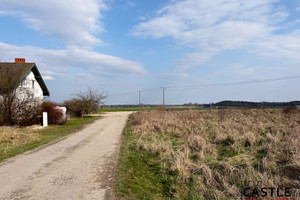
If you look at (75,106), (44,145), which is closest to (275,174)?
(44,145)

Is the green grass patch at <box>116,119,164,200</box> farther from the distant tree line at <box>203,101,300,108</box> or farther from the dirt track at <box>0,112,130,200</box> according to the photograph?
the distant tree line at <box>203,101,300,108</box>

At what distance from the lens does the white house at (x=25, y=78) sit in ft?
63.4

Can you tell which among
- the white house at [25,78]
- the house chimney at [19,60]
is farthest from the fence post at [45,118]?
the house chimney at [19,60]

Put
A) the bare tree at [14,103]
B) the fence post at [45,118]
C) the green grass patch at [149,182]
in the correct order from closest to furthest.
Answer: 1. the green grass patch at [149,182]
2. the bare tree at [14,103]
3. the fence post at [45,118]

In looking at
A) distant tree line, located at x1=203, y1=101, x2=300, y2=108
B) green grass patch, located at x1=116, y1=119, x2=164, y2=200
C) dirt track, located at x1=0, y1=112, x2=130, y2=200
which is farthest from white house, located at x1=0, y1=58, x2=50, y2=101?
distant tree line, located at x1=203, y1=101, x2=300, y2=108

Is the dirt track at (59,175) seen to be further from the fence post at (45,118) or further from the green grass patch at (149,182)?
the fence post at (45,118)

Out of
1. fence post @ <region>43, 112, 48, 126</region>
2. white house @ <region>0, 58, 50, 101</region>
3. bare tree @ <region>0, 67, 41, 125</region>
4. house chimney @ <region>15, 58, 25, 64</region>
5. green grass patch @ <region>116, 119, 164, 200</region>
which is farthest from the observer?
house chimney @ <region>15, 58, 25, 64</region>

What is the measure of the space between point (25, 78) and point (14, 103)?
424 centimetres

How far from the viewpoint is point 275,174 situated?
4977 mm

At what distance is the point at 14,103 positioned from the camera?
1850 cm

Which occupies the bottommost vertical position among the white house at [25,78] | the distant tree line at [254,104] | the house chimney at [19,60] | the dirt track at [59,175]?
the dirt track at [59,175]

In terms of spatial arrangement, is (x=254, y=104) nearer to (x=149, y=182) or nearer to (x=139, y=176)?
(x=139, y=176)

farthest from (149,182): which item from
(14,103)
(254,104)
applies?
(254,104)

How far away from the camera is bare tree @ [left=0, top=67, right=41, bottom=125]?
709 inches
